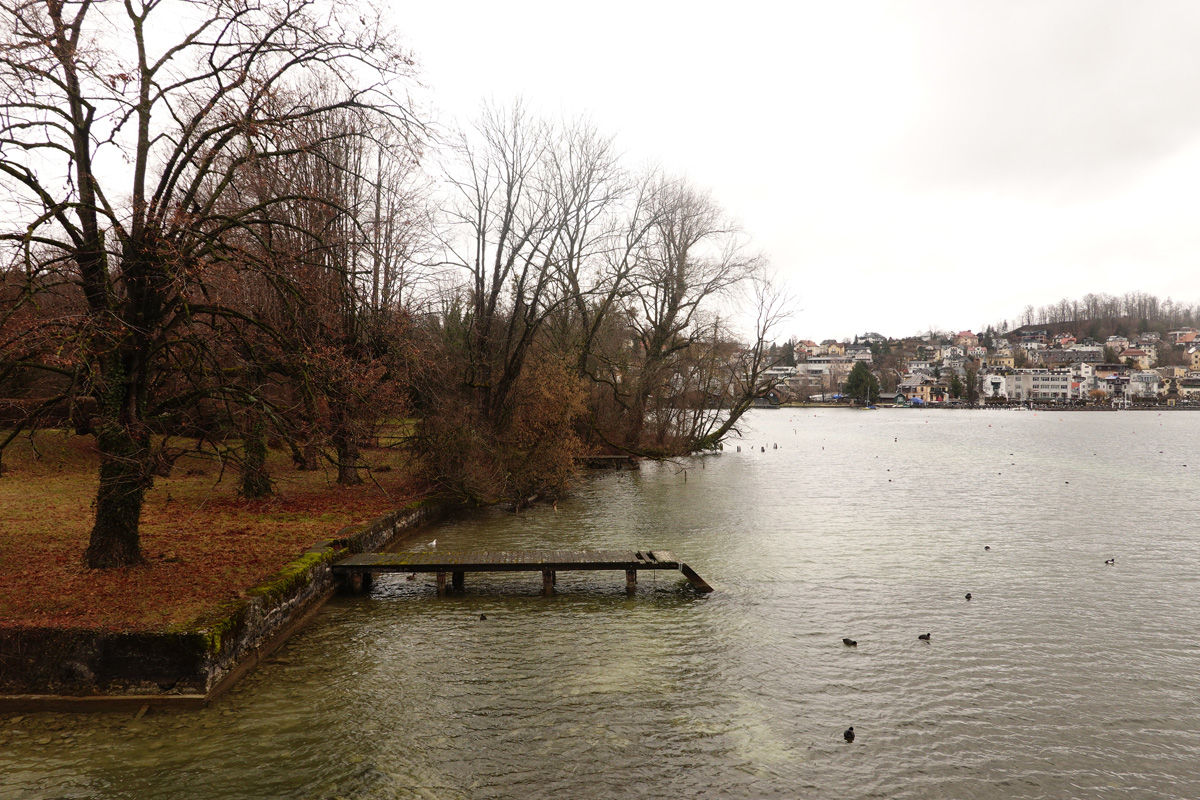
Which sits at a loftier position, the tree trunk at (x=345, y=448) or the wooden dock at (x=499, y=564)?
the tree trunk at (x=345, y=448)

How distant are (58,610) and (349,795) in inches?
175

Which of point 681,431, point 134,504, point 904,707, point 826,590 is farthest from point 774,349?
point 134,504

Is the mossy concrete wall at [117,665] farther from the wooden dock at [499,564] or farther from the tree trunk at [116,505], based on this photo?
the wooden dock at [499,564]

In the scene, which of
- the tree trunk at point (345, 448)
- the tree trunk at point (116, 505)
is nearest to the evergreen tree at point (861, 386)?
the tree trunk at point (345, 448)

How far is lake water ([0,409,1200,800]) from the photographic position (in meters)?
7.16

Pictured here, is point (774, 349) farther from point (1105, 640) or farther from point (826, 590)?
point (1105, 640)

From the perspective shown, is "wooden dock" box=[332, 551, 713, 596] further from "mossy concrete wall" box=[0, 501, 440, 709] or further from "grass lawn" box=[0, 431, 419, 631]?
"mossy concrete wall" box=[0, 501, 440, 709]

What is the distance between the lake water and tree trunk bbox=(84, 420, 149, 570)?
8.69 feet

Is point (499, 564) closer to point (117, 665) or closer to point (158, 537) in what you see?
point (158, 537)

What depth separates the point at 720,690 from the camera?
933cm

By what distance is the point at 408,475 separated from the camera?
73.3ft

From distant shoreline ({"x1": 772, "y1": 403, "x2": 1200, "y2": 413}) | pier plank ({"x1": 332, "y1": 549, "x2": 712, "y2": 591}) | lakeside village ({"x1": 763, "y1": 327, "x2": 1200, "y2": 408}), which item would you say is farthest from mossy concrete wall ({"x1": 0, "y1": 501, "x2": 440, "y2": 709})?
distant shoreline ({"x1": 772, "y1": 403, "x2": 1200, "y2": 413})

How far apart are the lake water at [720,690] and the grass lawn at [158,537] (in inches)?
48.0

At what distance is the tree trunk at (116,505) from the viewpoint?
959 centimetres
